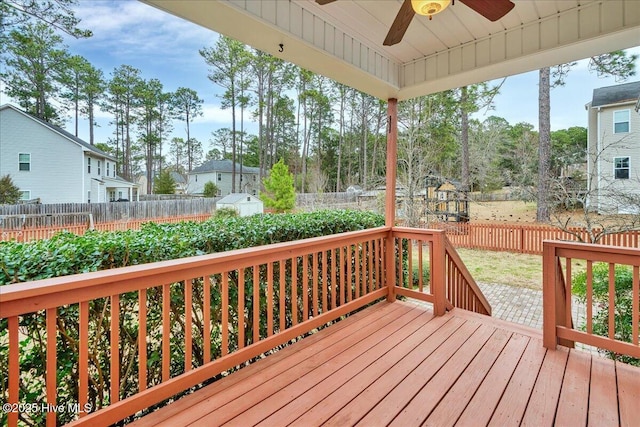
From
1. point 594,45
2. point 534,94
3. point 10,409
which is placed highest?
point 534,94

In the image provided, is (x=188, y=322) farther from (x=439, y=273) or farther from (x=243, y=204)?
(x=243, y=204)

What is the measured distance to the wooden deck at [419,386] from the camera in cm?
161

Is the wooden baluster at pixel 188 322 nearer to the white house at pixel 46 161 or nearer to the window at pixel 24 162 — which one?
the white house at pixel 46 161

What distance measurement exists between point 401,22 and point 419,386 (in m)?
2.32

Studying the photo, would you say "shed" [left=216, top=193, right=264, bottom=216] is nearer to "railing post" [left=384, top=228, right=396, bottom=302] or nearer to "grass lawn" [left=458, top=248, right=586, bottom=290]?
"grass lawn" [left=458, top=248, right=586, bottom=290]

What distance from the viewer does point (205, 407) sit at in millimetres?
1696

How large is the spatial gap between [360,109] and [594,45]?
15.6 meters

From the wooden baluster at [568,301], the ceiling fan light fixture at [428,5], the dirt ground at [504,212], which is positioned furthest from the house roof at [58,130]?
the dirt ground at [504,212]

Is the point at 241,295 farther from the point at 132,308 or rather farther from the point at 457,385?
the point at 457,385

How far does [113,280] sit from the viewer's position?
1.52 m

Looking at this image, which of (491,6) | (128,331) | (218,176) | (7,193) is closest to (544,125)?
(491,6)

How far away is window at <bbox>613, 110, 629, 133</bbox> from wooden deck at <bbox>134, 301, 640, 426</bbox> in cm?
1319

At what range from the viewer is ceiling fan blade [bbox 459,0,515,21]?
1766 mm

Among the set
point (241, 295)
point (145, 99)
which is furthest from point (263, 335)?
point (145, 99)
